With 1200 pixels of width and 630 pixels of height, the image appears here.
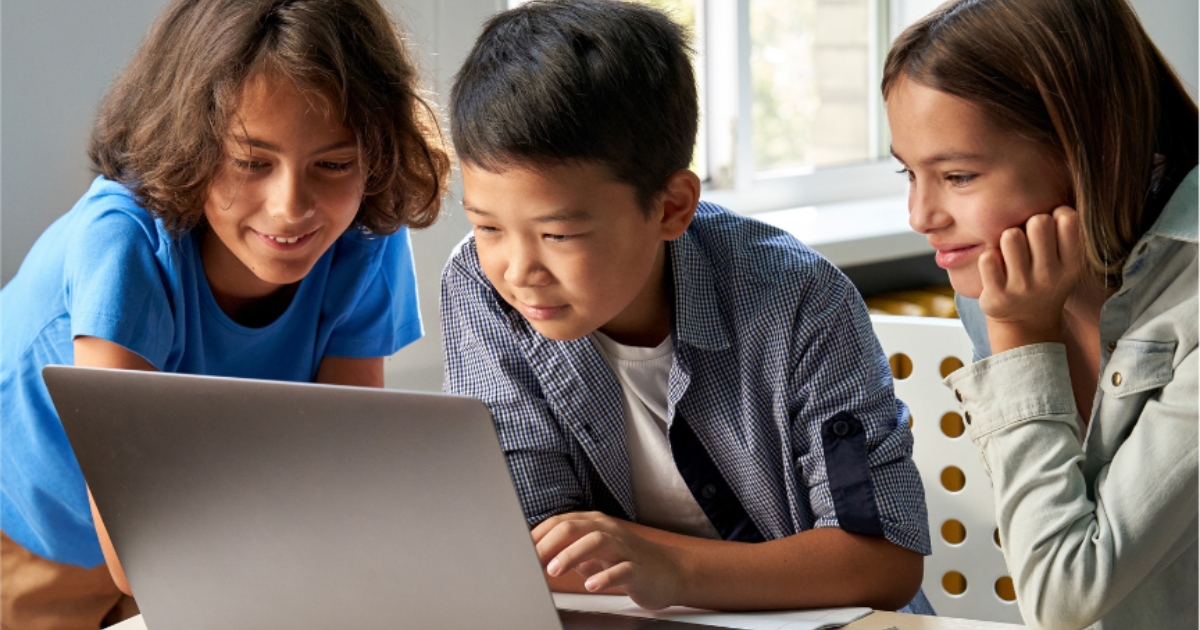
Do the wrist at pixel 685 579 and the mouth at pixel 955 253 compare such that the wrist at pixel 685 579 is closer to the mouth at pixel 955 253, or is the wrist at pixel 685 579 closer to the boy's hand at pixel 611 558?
the boy's hand at pixel 611 558

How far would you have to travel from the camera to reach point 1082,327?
93cm

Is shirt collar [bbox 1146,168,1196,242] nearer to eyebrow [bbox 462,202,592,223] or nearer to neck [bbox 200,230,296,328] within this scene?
eyebrow [bbox 462,202,592,223]

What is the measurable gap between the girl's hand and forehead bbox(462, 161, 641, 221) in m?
0.28

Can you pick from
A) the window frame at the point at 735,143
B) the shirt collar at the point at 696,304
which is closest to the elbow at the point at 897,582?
the shirt collar at the point at 696,304

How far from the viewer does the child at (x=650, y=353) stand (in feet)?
2.85

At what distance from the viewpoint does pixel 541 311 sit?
3.00ft

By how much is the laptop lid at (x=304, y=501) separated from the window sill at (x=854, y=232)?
1347 millimetres

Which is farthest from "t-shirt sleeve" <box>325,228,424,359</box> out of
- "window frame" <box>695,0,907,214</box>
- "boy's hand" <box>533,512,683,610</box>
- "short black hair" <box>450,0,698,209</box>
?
"window frame" <box>695,0,907,214</box>

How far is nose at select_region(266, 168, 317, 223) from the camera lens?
3.30ft

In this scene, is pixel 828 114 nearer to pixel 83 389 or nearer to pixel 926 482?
pixel 926 482

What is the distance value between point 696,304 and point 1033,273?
A: 11.3 inches

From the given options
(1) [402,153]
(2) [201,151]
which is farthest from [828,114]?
(2) [201,151]

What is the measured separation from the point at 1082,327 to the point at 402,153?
633 millimetres

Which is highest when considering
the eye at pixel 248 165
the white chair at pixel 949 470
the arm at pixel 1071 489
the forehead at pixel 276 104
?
the forehead at pixel 276 104
